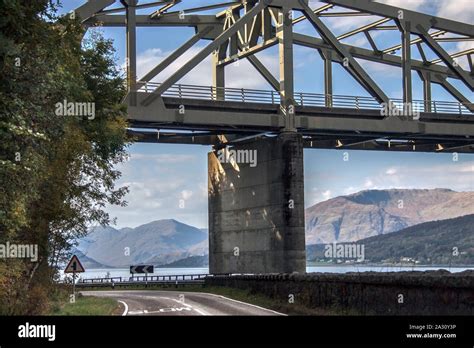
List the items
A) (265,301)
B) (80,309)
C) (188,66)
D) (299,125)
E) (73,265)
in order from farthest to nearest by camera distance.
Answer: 1. (299,125)
2. (188,66)
3. (265,301)
4. (73,265)
5. (80,309)

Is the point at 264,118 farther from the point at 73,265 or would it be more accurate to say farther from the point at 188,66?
the point at 73,265

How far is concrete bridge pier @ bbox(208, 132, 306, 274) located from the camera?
5381 cm

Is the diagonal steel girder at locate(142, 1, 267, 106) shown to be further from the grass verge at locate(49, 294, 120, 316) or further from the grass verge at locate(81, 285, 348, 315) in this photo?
the grass verge at locate(49, 294, 120, 316)

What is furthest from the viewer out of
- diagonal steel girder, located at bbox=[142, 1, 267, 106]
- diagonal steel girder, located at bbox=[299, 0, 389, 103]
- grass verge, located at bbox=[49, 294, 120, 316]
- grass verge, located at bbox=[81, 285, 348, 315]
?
diagonal steel girder, located at bbox=[299, 0, 389, 103]

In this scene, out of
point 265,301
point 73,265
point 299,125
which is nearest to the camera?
point 73,265

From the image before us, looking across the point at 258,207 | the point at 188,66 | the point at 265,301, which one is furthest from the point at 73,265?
the point at 258,207

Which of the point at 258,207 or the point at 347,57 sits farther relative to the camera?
the point at 347,57

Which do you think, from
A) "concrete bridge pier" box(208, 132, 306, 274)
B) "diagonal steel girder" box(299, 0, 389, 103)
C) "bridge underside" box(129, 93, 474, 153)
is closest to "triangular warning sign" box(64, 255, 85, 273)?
"bridge underside" box(129, 93, 474, 153)

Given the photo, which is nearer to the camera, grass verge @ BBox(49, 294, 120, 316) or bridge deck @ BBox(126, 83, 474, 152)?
grass verge @ BBox(49, 294, 120, 316)

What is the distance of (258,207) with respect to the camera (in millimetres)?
57531

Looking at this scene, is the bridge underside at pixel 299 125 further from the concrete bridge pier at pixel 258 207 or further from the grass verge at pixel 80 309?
the grass verge at pixel 80 309

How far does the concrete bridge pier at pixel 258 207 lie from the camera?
53812 millimetres

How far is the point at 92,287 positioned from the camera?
71562 mm
